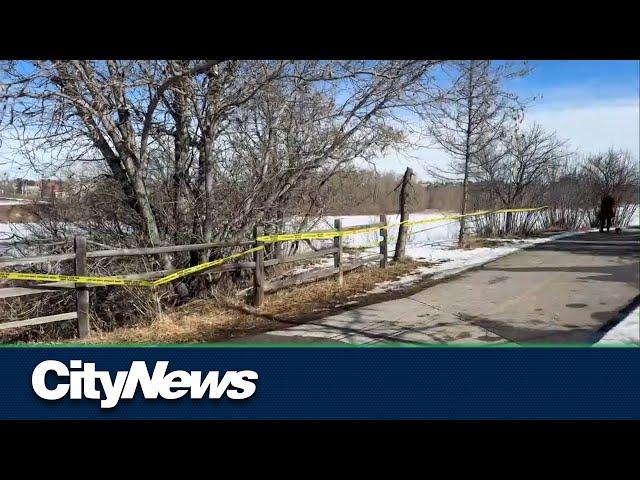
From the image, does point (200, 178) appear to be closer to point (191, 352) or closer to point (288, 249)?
point (288, 249)

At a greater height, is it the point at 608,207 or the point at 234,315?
the point at 608,207

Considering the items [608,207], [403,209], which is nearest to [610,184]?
[608,207]

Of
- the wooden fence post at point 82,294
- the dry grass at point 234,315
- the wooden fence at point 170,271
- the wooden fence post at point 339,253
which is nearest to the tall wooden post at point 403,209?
the wooden fence at point 170,271

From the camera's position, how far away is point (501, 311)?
525 centimetres

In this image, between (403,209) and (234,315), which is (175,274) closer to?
(234,315)

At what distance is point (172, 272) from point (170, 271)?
50 mm

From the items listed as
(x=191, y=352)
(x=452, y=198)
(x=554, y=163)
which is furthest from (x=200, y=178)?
(x=554, y=163)

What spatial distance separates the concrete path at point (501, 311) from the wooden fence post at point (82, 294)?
76.3 inches

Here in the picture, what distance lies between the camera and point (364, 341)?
4.36 metres

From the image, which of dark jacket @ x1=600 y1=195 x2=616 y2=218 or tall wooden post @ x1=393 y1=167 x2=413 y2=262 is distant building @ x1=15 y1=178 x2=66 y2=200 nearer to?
tall wooden post @ x1=393 y1=167 x2=413 y2=262

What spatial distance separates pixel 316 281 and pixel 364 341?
3.23 meters

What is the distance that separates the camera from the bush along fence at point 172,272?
177 inches

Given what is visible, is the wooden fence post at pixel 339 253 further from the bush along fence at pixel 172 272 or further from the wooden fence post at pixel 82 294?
the wooden fence post at pixel 82 294

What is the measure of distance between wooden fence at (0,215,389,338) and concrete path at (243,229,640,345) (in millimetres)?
1491
